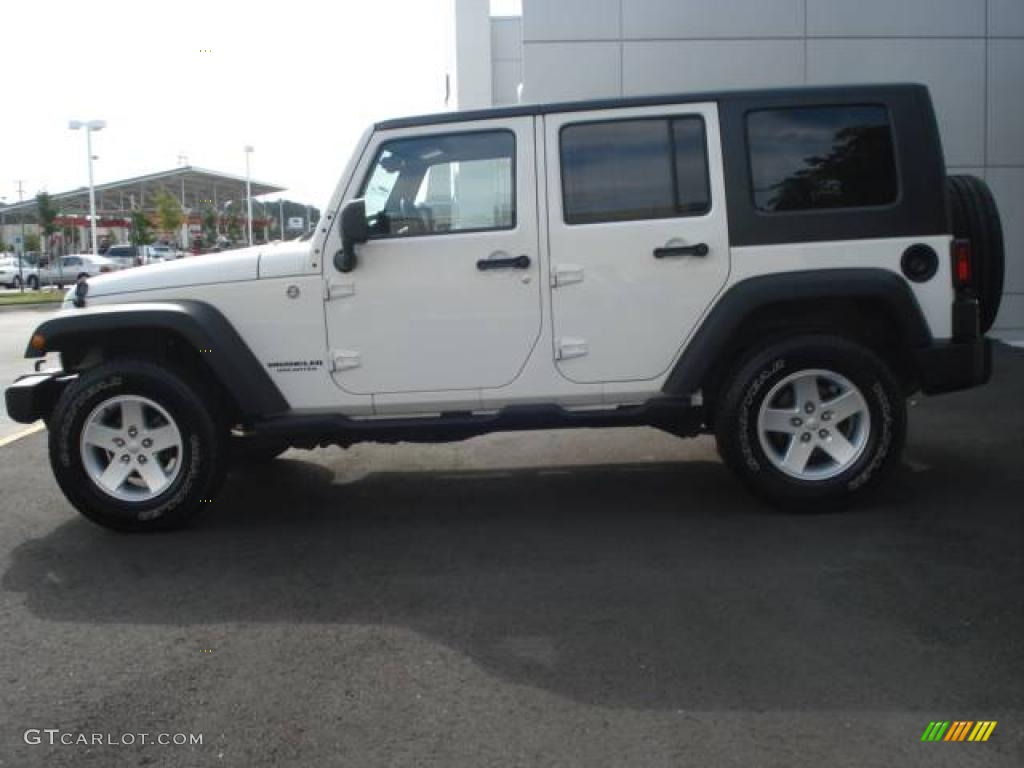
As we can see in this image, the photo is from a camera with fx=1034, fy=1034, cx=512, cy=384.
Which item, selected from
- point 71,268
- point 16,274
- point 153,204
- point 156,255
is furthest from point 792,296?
point 153,204

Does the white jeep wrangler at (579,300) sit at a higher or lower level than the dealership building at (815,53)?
lower

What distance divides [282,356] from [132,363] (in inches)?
31.0

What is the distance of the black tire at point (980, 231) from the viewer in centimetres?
566

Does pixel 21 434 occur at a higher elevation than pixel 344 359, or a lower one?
lower

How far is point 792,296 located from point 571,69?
8426 mm

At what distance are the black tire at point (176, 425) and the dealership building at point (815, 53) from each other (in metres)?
8.62

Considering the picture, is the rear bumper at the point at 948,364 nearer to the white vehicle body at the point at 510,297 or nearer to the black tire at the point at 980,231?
the white vehicle body at the point at 510,297

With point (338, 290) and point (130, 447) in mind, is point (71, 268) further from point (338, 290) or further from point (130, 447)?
point (338, 290)

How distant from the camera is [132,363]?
5449mm

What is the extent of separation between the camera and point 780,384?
17.6ft

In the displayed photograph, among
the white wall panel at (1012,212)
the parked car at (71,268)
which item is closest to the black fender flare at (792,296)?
the white wall panel at (1012,212)

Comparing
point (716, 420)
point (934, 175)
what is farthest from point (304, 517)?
point (934, 175)

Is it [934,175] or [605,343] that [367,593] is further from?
[934,175]

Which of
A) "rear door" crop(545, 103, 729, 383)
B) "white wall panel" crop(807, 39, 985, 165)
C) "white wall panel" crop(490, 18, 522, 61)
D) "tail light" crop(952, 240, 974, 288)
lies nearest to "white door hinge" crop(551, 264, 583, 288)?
"rear door" crop(545, 103, 729, 383)
